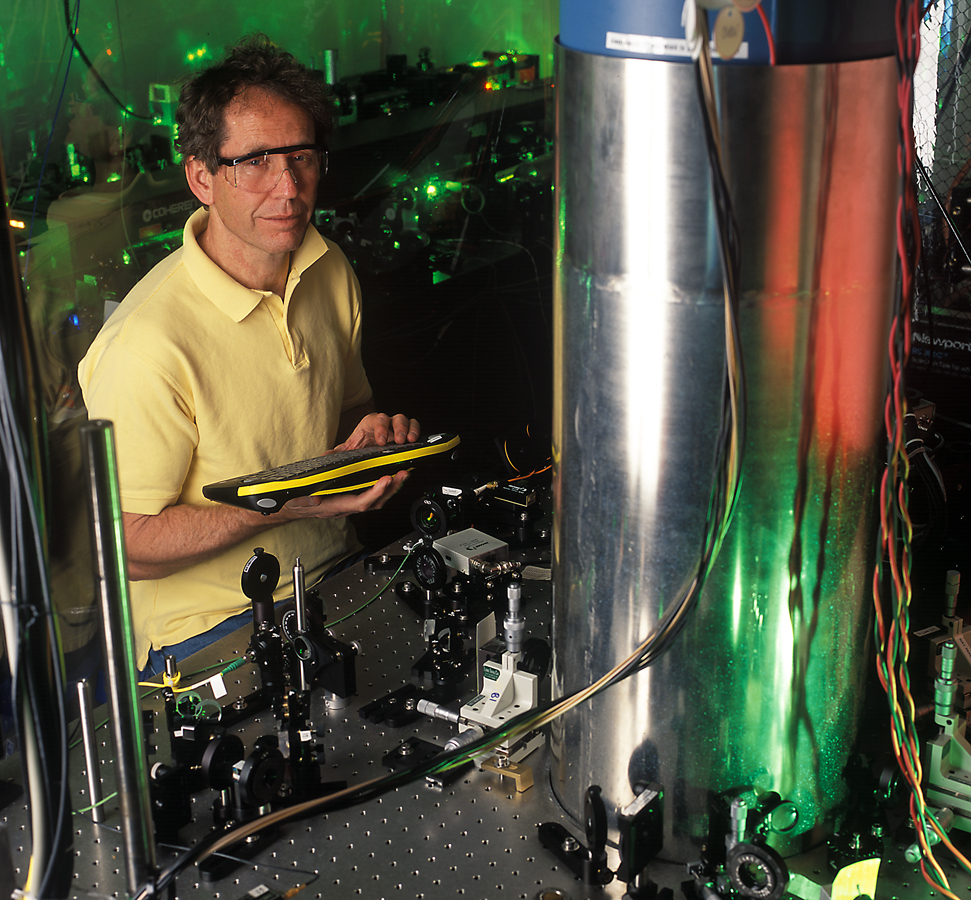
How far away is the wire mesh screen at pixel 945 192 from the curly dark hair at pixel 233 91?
1553 millimetres

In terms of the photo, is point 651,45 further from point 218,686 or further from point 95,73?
point 95,73

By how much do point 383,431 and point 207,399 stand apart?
299mm

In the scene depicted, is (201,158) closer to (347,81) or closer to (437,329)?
(347,81)

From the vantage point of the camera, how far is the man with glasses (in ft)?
5.64

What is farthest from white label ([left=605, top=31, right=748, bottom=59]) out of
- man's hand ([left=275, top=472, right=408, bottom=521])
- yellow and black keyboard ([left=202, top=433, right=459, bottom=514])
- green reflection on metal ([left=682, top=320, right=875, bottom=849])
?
man's hand ([left=275, top=472, right=408, bottom=521])

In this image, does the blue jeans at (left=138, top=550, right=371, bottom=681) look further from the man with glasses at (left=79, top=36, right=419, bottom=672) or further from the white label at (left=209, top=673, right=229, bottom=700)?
the white label at (left=209, top=673, right=229, bottom=700)

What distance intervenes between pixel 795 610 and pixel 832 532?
0.08 metres

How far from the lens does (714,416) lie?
0.92m

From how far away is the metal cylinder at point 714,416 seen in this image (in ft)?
2.80

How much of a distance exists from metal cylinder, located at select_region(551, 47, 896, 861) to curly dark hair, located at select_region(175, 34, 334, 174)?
41.3 inches

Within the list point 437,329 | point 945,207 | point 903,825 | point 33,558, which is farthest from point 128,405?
point 437,329

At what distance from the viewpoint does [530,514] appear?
1.73 m

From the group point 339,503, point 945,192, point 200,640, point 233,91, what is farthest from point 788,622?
point 945,192

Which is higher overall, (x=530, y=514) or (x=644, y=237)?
(x=644, y=237)
